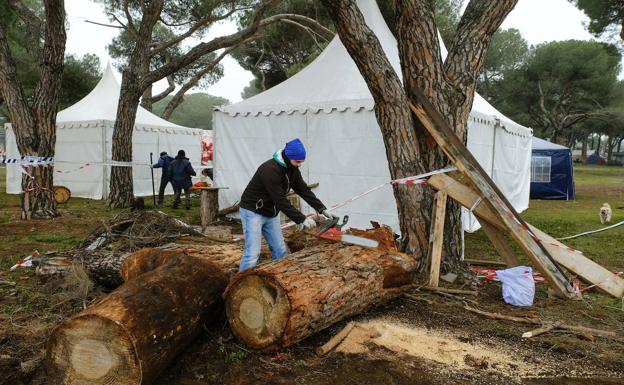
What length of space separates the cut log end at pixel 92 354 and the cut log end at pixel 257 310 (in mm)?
883

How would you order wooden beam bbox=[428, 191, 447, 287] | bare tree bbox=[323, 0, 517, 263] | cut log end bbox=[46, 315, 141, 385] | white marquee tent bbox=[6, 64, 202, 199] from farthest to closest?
1. white marquee tent bbox=[6, 64, 202, 199]
2. bare tree bbox=[323, 0, 517, 263]
3. wooden beam bbox=[428, 191, 447, 287]
4. cut log end bbox=[46, 315, 141, 385]

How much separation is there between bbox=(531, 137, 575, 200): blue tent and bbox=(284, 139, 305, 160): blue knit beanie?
14.0m

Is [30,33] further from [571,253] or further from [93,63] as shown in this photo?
[93,63]

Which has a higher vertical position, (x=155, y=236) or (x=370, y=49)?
(x=370, y=49)

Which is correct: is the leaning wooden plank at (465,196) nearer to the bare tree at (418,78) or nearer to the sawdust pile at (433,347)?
the bare tree at (418,78)

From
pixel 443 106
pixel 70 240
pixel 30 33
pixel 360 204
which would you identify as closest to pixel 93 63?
pixel 30 33

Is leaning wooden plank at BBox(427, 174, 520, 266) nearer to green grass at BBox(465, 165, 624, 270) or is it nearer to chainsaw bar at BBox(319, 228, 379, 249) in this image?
chainsaw bar at BBox(319, 228, 379, 249)

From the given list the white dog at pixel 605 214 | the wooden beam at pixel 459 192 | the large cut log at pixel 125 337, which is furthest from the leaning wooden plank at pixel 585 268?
the white dog at pixel 605 214

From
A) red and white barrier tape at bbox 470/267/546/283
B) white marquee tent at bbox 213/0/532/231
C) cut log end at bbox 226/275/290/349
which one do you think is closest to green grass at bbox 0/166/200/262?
white marquee tent at bbox 213/0/532/231

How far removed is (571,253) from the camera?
4.73m

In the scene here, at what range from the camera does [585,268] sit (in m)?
4.69

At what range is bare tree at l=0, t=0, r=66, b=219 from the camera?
29.5 feet

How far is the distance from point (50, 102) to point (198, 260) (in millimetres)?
7455

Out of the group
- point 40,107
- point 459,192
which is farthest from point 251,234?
point 40,107
